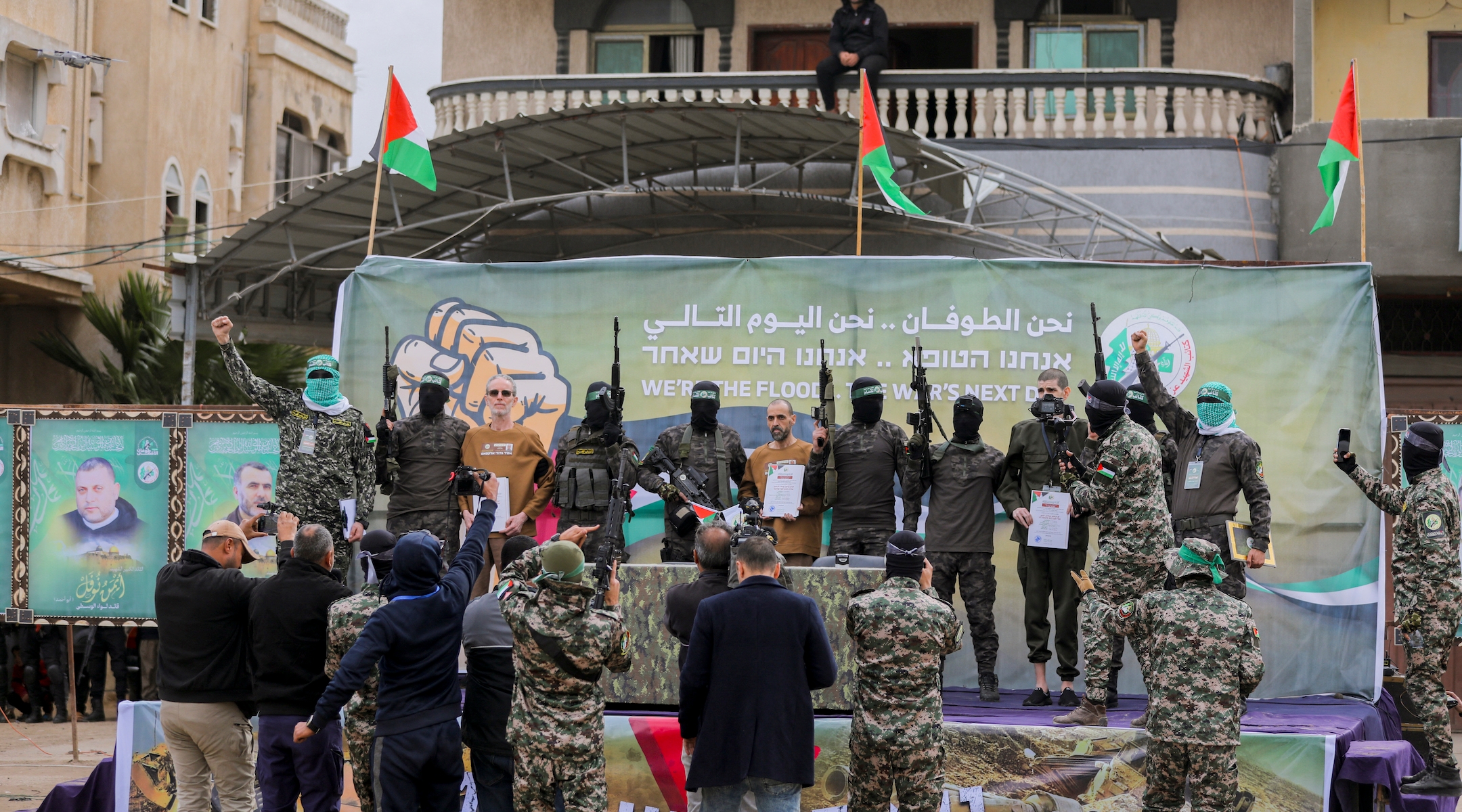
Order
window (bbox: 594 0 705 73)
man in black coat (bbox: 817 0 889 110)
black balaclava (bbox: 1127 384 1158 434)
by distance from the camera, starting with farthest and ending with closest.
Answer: window (bbox: 594 0 705 73), man in black coat (bbox: 817 0 889 110), black balaclava (bbox: 1127 384 1158 434)

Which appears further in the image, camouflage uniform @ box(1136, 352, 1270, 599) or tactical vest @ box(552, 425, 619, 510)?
tactical vest @ box(552, 425, 619, 510)

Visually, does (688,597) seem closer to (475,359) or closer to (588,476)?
(588,476)

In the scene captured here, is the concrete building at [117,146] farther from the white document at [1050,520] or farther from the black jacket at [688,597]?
the black jacket at [688,597]

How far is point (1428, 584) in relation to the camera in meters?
7.96

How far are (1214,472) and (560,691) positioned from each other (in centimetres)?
417

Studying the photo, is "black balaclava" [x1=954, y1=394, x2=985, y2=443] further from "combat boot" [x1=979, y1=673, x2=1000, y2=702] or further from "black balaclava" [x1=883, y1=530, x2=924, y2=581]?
"black balaclava" [x1=883, y1=530, x2=924, y2=581]

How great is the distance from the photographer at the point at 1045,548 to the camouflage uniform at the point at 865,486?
1.95 ft

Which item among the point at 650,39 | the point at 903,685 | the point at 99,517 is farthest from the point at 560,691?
the point at 650,39

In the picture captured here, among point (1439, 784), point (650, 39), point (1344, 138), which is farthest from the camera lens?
point (650, 39)

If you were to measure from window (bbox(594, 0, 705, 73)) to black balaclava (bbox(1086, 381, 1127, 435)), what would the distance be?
11.2 m

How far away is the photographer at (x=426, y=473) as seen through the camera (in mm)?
8609

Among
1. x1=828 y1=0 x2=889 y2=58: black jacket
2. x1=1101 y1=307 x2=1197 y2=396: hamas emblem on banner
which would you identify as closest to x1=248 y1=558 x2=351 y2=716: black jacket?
x1=1101 y1=307 x2=1197 y2=396: hamas emblem on banner

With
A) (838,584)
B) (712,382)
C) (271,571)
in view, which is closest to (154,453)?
(271,571)

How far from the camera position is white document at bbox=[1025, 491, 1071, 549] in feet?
26.6
